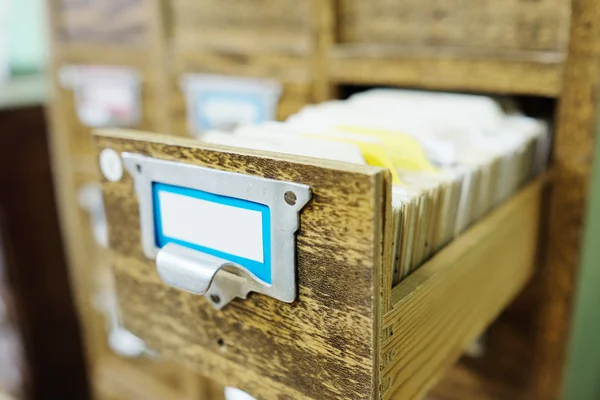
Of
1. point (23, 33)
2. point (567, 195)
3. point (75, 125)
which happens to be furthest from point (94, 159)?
point (567, 195)

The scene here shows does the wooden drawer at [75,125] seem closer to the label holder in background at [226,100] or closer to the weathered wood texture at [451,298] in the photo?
the label holder in background at [226,100]

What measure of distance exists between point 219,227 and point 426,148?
250 mm

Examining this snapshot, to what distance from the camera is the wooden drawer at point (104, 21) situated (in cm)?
117

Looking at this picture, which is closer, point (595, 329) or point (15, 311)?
point (595, 329)

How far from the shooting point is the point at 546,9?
2.46 ft

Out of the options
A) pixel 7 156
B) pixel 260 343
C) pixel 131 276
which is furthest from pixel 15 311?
pixel 260 343

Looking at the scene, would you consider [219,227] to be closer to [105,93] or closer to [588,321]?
[588,321]

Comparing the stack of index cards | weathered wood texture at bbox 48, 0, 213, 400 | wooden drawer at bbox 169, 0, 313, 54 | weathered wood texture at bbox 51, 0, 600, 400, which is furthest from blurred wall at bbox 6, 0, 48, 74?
the stack of index cards

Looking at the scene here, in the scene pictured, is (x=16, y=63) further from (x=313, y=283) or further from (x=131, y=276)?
(x=313, y=283)

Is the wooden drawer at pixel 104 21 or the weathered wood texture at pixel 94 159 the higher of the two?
the wooden drawer at pixel 104 21

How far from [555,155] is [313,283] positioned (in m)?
0.47

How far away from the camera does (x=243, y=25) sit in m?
1.03

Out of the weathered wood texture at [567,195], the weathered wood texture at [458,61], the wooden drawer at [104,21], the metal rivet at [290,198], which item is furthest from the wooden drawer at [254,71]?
the metal rivet at [290,198]

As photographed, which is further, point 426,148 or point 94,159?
point 94,159
